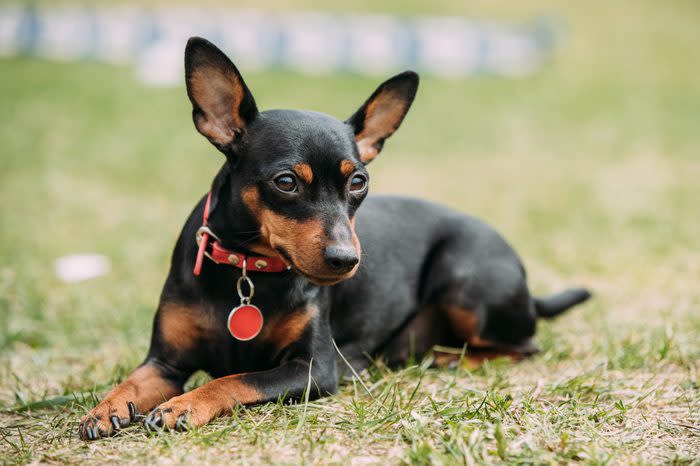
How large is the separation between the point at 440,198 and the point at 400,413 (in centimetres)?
678

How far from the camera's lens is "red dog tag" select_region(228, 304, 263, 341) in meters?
3.56

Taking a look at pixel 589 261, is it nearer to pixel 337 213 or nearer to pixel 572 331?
pixel 572 331

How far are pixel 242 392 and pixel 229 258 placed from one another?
24.6 inches

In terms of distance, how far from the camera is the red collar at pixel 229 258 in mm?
3568

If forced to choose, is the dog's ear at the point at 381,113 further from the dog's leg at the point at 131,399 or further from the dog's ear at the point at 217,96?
the dog's leg at the point at 131,399

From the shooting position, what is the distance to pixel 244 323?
3.57 meters

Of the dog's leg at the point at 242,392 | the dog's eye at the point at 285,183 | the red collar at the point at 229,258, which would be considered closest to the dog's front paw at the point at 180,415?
the dog's leg at the point at 242,392

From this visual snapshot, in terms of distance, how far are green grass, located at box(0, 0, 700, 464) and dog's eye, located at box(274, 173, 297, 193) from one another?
96 centimetres

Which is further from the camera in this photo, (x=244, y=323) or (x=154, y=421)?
(x=244, y=323)

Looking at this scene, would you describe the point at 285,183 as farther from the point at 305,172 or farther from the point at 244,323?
the point at 244,323

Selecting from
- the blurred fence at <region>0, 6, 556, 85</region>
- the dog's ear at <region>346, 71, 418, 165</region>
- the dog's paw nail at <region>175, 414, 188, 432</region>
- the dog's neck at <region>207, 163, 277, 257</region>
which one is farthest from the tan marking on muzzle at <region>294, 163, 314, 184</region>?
the blurred fence at <region>0, 6, 556, 85</region>

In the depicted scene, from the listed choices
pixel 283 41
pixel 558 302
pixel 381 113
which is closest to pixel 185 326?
pixel 381 113

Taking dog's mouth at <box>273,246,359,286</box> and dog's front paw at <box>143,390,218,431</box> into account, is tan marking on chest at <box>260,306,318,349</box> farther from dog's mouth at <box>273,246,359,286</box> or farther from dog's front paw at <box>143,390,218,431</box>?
dog's front paw at <box>143,390,218,431</box>

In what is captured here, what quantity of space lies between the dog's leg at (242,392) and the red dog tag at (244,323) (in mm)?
195
